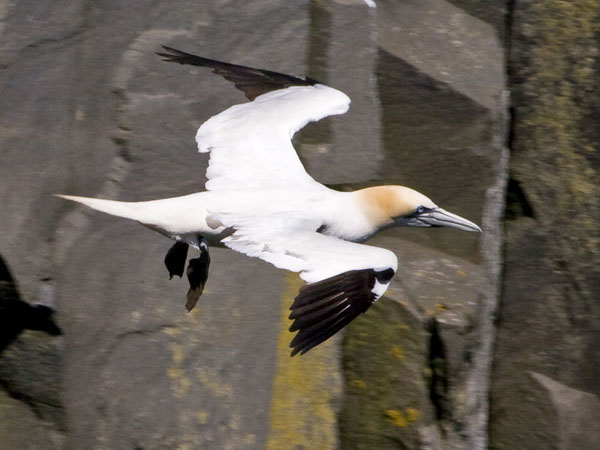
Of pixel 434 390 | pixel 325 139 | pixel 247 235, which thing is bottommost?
pixel 434 390

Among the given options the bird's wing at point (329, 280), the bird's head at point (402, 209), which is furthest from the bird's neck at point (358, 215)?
the bird's wing at point (329, 280)

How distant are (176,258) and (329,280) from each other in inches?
39.2

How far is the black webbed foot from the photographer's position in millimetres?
4090

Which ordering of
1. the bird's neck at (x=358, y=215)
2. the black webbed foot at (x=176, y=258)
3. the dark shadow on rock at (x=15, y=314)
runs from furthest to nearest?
the dark shadow on rock at (x=15, y=314)
the black webbed foot at (x=176, y=258)
the bird's neck at (x=358, y=215)

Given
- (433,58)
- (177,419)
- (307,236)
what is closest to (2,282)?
(177,419)

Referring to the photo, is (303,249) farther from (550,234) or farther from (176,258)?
(550,234)

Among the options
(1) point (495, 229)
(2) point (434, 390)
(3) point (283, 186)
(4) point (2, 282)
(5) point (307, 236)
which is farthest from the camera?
(1) point (495, 229)

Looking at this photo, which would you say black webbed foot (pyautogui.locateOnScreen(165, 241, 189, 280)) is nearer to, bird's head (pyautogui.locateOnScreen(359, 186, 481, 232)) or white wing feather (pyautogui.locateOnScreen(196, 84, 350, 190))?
white wing feather (pyautogui.locateOnScreen(196, 84, 350, 190))

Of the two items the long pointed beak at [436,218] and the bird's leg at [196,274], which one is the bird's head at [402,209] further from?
the bird's leg at [196,274]

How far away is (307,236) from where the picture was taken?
346 cm

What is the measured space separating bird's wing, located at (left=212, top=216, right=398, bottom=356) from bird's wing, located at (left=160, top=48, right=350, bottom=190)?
0.45m

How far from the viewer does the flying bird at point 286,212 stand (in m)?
3.27

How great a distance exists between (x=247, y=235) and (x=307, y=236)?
184 millimetres

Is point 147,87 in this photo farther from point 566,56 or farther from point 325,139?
point 566,56
